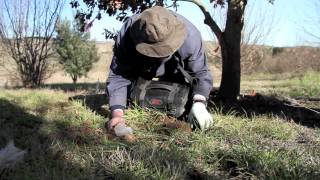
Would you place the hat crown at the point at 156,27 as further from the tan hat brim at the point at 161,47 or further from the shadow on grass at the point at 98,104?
the shadow on grass at the point at 98,104

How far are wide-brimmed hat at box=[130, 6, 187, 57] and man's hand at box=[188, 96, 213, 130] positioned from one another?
587mm

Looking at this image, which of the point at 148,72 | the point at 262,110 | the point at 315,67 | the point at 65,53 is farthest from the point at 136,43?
the point at 65,53

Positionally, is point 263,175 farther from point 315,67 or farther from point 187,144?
point 315,67

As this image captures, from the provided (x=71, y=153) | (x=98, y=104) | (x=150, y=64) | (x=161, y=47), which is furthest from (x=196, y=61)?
(x=98, y=104)

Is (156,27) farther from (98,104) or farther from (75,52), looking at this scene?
(75,52)

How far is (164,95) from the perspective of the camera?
5.14 metres

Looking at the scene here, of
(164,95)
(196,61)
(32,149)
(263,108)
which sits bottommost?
(263,108)

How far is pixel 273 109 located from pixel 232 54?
1266mm

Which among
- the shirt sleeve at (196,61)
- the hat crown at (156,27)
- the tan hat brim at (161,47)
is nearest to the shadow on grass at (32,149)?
the tan hat brim at (161,47)

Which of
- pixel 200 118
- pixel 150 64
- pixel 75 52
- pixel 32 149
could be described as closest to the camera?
pixel 32 149

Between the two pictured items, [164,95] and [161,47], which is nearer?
[161,47]

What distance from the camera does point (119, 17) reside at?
282 inches

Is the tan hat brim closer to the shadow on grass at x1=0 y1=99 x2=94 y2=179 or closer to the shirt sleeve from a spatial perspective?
the shirt sleeve

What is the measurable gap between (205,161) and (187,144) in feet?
1.42
